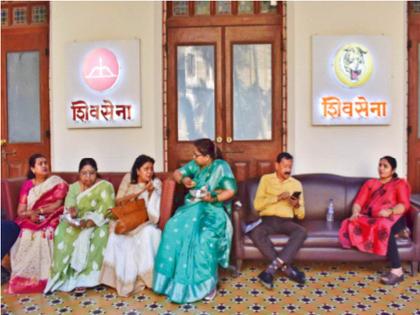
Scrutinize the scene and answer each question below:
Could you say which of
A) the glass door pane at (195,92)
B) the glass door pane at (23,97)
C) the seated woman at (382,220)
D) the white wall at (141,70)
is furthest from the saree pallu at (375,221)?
the glass door pane at (23,97)

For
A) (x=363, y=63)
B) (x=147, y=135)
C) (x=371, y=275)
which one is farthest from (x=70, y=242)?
(x=363, y=63)

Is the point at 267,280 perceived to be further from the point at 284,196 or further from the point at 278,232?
the point at 284,196

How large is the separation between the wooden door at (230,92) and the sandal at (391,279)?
5.16ft

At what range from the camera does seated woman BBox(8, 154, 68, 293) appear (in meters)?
2.73

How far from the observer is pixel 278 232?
2.96m

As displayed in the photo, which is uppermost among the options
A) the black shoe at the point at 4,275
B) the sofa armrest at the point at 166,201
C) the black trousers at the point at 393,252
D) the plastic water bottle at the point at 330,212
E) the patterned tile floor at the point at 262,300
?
the sofa armrest at the point at 166,201

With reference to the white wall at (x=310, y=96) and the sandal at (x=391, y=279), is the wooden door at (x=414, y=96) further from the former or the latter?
the sandal at (x=391, y=279)

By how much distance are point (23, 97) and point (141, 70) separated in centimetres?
148

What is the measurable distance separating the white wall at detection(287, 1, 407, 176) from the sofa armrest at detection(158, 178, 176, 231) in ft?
5.05

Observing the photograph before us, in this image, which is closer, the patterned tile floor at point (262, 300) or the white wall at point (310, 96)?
the patterned tile floor at point (262, 300)

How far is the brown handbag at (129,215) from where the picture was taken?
2.66 m

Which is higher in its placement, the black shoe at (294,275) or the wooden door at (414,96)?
the wooden door at (414,96)

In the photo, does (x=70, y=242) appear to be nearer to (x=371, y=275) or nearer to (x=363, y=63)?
(x=371, y=275)

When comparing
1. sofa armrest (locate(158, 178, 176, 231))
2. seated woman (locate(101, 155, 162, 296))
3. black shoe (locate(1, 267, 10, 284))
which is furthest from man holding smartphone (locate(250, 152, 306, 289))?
black shoe (locate(1, 267, 10, 284))
